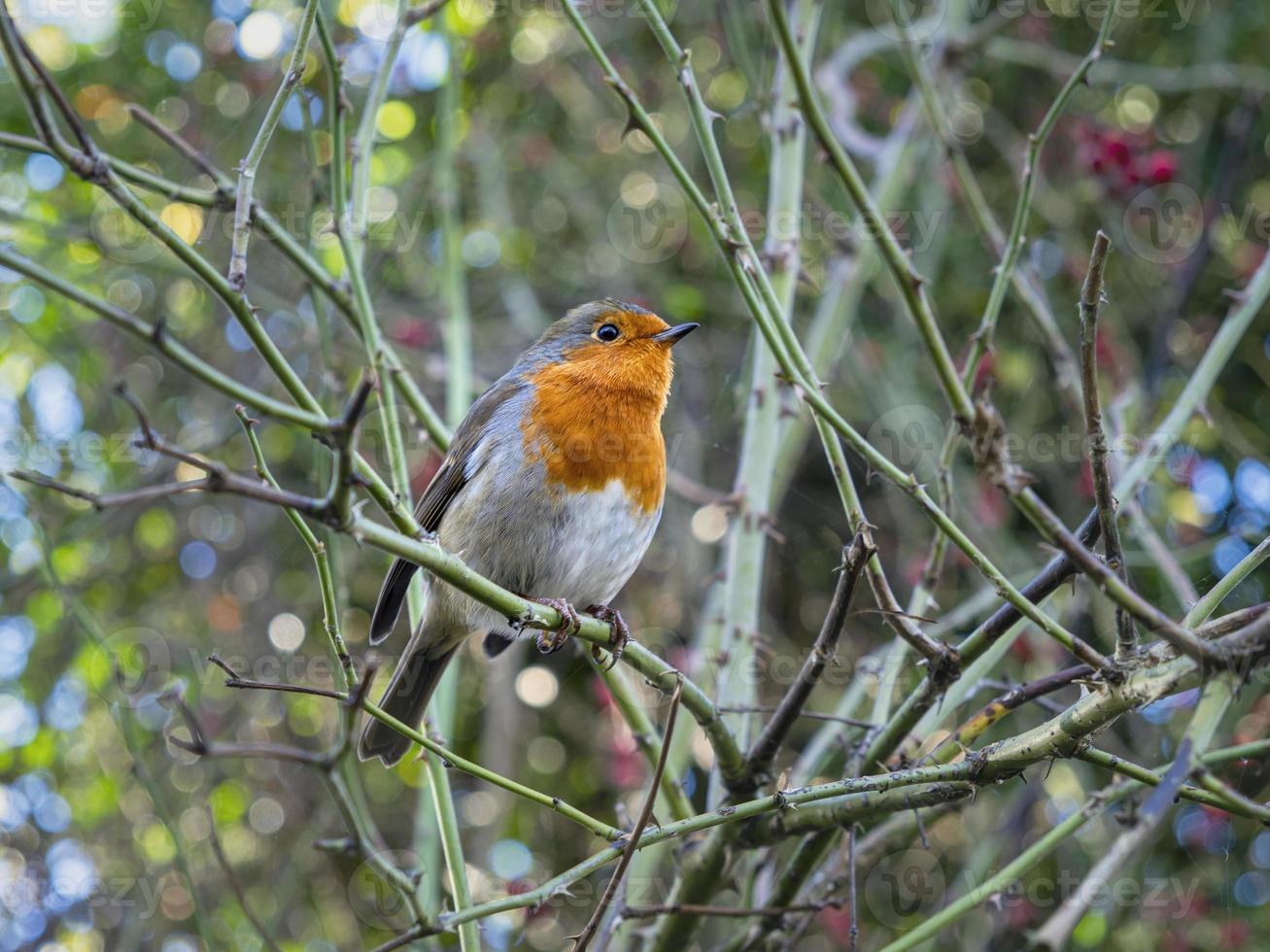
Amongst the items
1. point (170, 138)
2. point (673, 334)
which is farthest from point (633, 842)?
point (673, 334)

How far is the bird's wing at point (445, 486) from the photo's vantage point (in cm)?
352

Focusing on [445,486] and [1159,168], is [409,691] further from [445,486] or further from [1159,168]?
[1159,168]

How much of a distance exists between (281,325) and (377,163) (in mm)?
1032

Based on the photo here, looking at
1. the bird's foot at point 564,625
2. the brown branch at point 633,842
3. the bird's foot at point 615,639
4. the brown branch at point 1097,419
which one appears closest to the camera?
the brown branch at point 1097,419

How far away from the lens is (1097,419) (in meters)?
1.84

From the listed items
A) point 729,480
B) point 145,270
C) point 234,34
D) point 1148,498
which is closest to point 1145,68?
point 1148,498

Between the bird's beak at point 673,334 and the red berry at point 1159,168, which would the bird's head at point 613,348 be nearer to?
the bird's beak at point 673,334

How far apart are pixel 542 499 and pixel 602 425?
12.2 inches

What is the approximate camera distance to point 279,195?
5.54 meters

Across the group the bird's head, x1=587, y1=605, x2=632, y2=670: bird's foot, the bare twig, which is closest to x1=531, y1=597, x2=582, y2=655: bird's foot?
x1=587, y1=605, x2=632, y2=670: bird's foot

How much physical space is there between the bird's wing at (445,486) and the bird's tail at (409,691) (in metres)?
0.12

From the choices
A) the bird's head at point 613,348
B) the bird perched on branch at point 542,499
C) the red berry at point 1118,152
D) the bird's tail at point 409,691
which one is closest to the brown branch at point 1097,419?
the bird perched on branch at point 542,499

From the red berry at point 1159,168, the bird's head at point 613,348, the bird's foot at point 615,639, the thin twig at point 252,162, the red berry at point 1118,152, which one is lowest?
the bird's foot at point 615,639

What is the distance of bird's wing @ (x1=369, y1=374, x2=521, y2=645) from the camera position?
11.6ft
